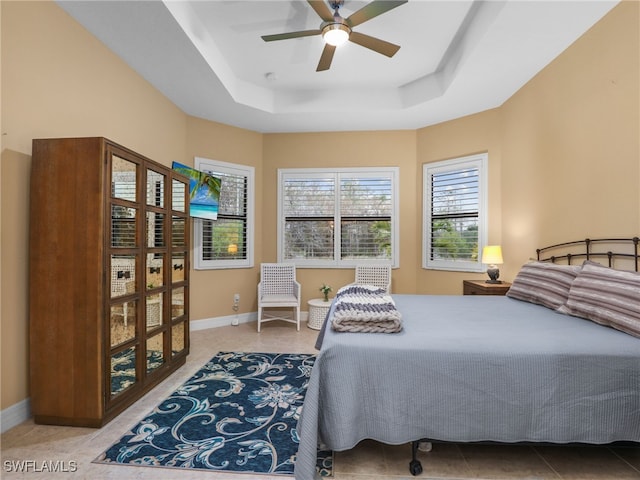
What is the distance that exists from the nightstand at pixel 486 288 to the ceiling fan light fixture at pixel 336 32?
2.84m

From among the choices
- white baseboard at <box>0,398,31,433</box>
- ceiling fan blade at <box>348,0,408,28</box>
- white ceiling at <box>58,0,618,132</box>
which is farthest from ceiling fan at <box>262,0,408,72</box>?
white baseboard at <box>0,398,31,433</box>

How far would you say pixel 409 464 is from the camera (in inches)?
68.1

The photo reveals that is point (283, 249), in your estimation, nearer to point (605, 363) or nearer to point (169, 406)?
point (169, 406)

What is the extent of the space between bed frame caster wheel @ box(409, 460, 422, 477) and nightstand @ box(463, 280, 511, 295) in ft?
7.54

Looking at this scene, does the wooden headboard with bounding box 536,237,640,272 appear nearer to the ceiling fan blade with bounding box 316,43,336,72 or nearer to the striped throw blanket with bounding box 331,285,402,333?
the striped throw blanket with bounding box 331,285,402,333

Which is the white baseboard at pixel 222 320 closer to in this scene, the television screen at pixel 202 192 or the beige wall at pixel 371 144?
the beige wall at pixel 371 144

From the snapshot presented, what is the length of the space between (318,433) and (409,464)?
56 centimetres

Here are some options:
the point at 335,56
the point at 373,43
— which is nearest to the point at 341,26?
the point at 373,43

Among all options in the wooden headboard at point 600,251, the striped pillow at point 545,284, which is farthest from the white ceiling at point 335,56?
the striped pillow at point 545,284

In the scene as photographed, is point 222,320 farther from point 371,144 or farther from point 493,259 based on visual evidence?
point 493,259

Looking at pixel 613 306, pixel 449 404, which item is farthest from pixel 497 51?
pixel 449 404

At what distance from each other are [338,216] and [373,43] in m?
2.66

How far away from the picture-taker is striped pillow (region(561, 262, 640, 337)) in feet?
5.77

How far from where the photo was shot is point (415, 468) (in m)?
1.66
